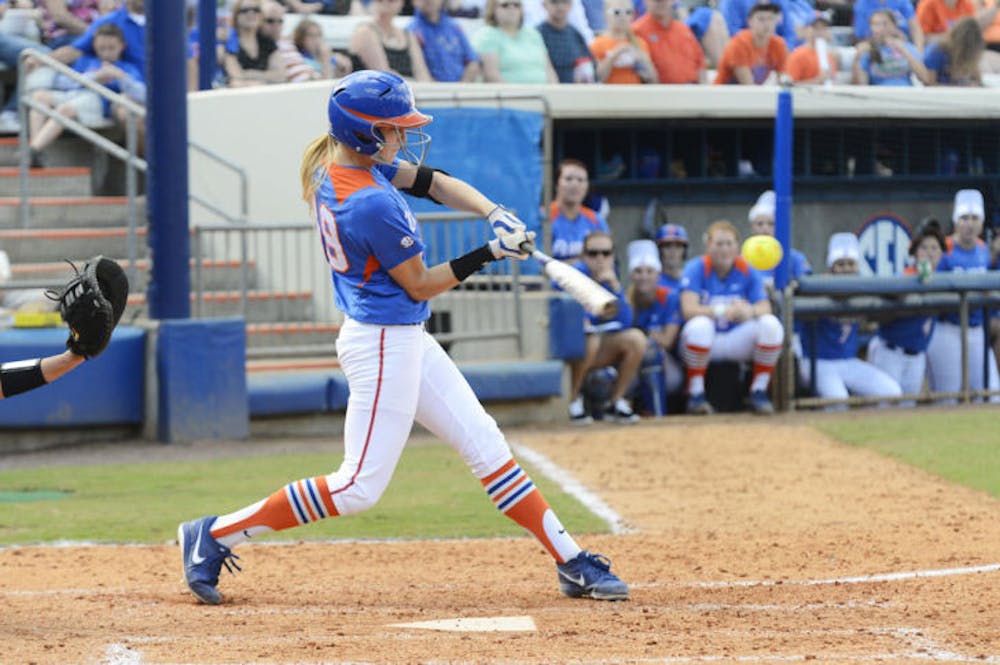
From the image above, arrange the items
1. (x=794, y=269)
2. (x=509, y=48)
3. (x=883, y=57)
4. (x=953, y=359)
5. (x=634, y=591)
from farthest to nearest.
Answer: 1. (x=883, y=57)
2. (x=509, y=48)
3. (x=953, y=359)
4. (x=794, y=269)
5. (x=634, y=591)

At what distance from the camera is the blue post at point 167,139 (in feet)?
34.9

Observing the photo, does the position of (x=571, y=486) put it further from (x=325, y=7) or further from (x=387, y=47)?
(x=325, y=7)

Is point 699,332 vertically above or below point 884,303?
below

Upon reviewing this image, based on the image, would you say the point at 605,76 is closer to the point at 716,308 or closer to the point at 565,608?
the point at 716,308

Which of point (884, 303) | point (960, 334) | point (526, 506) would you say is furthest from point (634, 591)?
point (960, 334)

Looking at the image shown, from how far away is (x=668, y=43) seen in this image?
14055mm

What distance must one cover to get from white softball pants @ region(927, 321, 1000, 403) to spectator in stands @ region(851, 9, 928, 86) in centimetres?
291

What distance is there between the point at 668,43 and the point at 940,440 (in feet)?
16.4

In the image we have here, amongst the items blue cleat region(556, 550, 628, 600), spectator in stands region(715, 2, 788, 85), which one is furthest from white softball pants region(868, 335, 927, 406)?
blue cleat region(556, 550, 628, 600)

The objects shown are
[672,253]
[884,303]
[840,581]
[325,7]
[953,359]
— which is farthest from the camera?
[325,7]

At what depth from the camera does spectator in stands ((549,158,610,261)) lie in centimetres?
1194

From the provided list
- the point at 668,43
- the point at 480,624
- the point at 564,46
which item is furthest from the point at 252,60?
the point at 480,624

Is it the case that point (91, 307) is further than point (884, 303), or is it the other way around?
point (884, 303)

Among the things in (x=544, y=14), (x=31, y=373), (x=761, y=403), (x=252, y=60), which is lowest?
(x=761, y=403)
